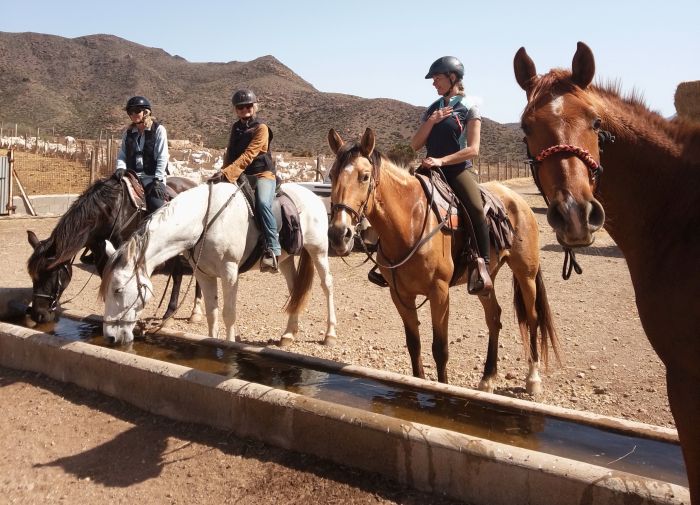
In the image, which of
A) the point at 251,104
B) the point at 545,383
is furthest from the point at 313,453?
the point at 251,104

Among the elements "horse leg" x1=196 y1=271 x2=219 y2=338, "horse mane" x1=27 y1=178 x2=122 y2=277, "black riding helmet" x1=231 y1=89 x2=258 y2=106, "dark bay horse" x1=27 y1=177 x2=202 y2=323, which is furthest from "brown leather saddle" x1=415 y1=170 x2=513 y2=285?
"horse mane" x1=27 y1=178 x2=122 y2=277

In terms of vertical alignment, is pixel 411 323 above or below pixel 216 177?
below

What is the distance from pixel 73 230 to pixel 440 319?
3.89m

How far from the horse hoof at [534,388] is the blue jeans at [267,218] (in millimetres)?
2760

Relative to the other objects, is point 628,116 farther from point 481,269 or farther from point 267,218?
point 267,218

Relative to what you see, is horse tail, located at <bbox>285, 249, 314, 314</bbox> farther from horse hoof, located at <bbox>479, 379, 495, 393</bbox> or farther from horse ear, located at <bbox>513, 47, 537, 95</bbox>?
horse ear, located at <bbox>513, 47, 537, 95</bbox>

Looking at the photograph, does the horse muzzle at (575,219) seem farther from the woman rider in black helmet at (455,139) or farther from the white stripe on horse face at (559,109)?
the woman rider in black helmet at (455,139)

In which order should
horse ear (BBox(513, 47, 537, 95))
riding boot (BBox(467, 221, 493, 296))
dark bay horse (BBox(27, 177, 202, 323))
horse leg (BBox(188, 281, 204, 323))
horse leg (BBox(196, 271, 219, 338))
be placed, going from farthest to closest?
1. horse leg (BBox(188, 281, 204, 323))
2. dark bay horse (BBox(27, 177, 202, 323))
3. horse leg (BBox(196, 271, 219, 338))
4. riding boot (BBox(467, 221, 493, 296))
5. horse ear (BBox(513, 47, 537, 95))

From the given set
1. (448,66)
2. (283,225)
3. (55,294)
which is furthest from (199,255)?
(448,66)

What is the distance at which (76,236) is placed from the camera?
6035 millimetres

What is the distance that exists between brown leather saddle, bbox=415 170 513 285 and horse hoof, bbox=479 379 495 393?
3.21 ft

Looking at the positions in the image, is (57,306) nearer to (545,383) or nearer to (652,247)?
(545,383)

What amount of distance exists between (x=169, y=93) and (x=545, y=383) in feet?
271

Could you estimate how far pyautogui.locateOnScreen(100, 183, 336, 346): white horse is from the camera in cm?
506
